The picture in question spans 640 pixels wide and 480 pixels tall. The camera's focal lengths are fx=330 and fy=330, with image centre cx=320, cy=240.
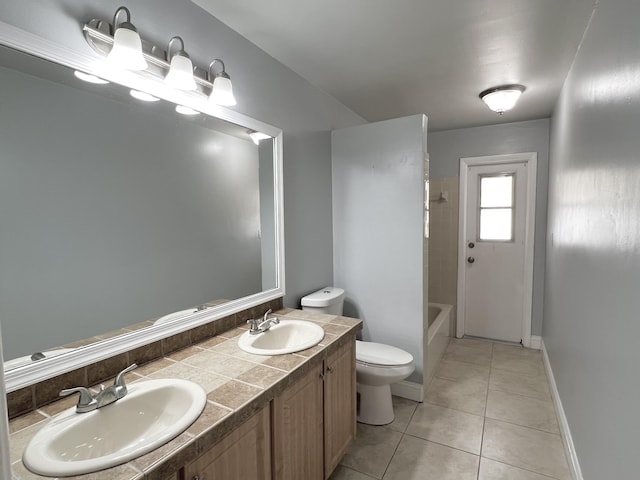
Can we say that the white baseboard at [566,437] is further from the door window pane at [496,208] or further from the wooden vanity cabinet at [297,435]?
the door window pane at [496,208]

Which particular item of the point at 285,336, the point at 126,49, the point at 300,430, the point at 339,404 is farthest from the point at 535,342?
the point at 126,49

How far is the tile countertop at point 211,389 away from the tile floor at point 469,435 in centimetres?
84

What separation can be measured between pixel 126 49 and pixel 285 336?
1496mm

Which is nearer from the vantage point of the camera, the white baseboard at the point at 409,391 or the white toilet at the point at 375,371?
the white toilet at the point at 375,371

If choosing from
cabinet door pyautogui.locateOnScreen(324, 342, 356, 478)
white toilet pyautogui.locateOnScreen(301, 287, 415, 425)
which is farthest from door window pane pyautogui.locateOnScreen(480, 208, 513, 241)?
→ cabinet door pyautogui.locateOnScreen(324, 342, 356, 478)

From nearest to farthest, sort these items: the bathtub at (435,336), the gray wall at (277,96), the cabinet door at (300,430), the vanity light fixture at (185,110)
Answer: the gray wall at (277,96), the cabinet door at (300,430), the vanity light fixture at (185,110), the bathtub at (435,336)

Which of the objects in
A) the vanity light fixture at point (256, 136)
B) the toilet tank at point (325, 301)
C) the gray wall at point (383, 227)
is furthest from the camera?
the gray wall at point (383, 227)

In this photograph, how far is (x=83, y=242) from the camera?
1233mm

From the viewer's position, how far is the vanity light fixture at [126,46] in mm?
1188

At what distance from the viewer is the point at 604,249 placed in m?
1.36

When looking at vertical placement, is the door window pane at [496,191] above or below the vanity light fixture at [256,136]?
below

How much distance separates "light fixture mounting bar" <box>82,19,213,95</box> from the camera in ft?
3.90

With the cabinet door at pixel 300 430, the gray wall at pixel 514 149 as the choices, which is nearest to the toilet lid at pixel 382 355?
the cabinet door at pixel 300 430

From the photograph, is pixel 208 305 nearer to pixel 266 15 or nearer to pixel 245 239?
pixel 245 239
